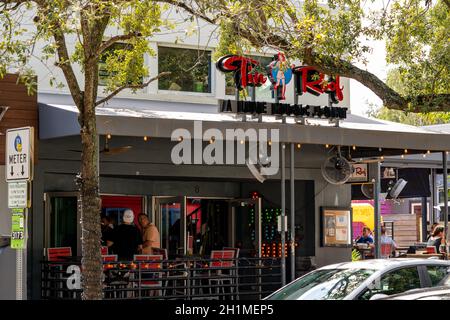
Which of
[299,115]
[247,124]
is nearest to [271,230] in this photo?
[299,115]

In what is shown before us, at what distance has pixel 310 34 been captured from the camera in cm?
1608

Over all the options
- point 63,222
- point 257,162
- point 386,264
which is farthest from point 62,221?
point 386,264

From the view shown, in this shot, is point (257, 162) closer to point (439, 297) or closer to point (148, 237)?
point (148, 237)

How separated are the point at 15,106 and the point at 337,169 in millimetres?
7908

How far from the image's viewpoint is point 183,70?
21.3 metres

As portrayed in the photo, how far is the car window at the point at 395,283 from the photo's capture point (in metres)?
10.7

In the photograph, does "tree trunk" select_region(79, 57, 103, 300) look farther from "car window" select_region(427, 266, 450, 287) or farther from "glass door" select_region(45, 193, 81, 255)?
"glass door" select_region(45, 193, 81, 255)

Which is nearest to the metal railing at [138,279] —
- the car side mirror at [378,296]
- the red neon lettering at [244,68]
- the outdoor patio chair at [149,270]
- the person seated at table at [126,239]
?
the outdoor patio chair at [149,270]

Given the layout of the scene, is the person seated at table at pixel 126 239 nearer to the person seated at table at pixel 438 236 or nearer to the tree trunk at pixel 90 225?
the tree trunk at pixel 90 225

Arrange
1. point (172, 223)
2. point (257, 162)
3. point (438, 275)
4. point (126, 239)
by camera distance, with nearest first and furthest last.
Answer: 1. point (438, 275)
2. point (126, 239)
3. point (257, 162)
4. point (172, 223)

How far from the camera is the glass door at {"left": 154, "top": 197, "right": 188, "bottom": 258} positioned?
21.8 metres

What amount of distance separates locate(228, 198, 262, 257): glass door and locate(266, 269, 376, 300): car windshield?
35.3ft

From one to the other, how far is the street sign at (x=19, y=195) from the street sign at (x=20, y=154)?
0.08 metres

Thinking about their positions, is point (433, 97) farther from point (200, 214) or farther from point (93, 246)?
point (200, 214)
